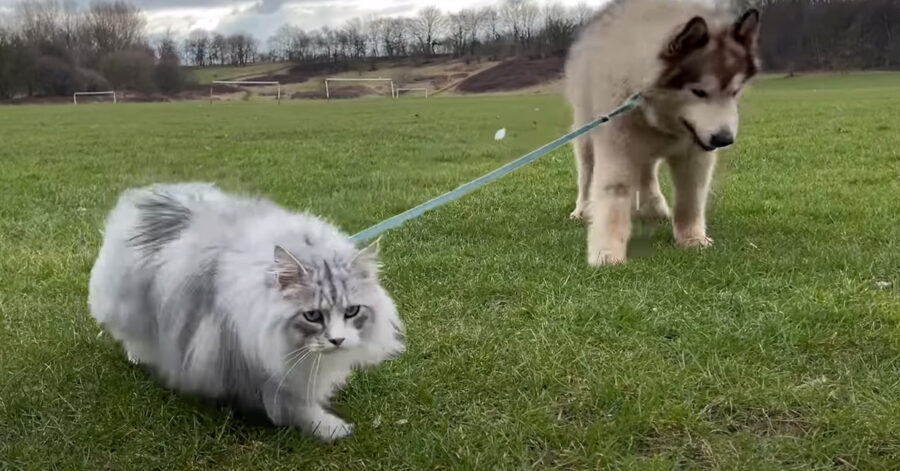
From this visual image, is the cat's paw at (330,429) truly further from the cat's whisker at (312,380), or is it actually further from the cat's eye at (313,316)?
the cat's eye at (313,316)

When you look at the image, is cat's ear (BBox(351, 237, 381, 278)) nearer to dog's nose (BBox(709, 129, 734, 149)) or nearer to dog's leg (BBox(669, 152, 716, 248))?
dog's nose (BBox(709, 129, 734, 149))

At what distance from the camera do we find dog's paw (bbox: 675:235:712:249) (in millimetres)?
4965

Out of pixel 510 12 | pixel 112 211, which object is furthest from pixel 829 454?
pixel 112 211

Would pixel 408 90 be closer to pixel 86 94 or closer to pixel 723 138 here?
pixel 86 94

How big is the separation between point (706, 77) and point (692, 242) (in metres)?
2.89

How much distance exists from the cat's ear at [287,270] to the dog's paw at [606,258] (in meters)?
2.62

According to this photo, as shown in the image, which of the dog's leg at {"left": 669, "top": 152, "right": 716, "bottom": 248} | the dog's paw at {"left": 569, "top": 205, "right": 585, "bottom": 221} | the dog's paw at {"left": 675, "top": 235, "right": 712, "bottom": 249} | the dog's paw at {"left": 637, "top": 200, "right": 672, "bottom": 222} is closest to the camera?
the dog's leg at {"left": 669, "top": 152, "right": 716, "bottom": 248}

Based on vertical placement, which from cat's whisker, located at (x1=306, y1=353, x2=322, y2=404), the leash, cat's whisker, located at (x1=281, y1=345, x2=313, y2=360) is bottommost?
cat's whisker, located at (x1=306, y1=353, x2=322, y2=404)

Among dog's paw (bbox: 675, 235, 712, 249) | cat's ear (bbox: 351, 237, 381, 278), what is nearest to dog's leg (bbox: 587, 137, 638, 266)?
dog's paw (bbox: 675, 235, 712, 249)

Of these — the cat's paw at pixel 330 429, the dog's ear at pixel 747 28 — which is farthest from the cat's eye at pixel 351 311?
the dog's ear at pixel 747 28

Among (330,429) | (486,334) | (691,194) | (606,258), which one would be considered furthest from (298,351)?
(606,258)

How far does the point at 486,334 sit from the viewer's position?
4074 millimetres

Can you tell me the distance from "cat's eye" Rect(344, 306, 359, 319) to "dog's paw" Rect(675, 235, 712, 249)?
288cm

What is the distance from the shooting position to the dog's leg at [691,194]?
3.39m
